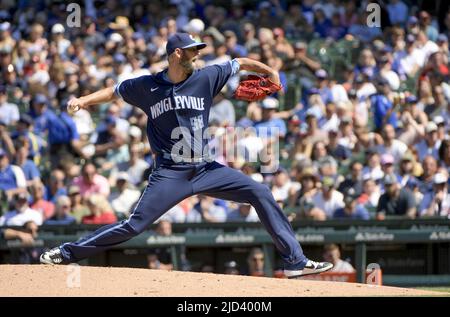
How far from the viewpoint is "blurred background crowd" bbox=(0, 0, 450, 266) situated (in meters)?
13.6

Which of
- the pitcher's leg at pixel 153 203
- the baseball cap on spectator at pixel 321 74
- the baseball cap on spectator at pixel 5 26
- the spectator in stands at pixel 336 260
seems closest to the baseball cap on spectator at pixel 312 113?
the baseball cap on spectator at pixel 321 74

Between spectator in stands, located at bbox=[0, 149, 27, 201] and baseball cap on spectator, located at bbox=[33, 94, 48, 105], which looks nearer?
spectator in stands, located at bbox=[0, 149, 27, 201]

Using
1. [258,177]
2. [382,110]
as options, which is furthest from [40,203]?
[382,110]

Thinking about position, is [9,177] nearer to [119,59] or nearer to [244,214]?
[119,59]

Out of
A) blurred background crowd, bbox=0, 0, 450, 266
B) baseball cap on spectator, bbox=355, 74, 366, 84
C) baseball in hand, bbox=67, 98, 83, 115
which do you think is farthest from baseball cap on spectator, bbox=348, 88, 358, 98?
baseball in hand, bbox=67, 98, 83, 115

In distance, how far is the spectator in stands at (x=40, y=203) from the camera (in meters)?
13.8

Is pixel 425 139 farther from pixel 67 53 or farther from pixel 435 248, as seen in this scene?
pixel 67 53

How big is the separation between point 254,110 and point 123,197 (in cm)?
247

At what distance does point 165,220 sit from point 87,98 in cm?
445

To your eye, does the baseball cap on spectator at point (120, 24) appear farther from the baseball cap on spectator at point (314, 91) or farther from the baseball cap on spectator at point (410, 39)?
the baseball cap on spectator at point (410, 39)

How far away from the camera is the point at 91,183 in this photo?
557 inches

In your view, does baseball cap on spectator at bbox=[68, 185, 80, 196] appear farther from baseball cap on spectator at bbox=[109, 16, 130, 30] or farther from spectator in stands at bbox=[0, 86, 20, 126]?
baseball cap on spectator at bbox=[109, 16, 130, 30]
